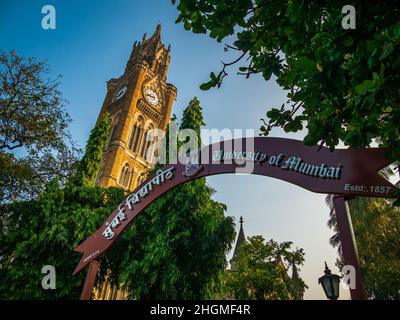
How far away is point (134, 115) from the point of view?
135 feet

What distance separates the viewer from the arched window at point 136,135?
40594 mm

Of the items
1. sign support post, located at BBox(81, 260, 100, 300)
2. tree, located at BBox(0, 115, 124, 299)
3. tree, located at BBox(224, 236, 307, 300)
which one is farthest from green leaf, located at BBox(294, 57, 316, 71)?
tree, located at BBox(224, 236, 307, 300)

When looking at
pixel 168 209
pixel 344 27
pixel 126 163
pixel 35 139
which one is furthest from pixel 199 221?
pixel 126 163

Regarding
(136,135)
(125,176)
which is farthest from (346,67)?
(136,135)

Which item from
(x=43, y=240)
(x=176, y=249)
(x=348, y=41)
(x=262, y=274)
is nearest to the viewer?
(x=348, y=41)

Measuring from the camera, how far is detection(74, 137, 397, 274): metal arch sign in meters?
5.10

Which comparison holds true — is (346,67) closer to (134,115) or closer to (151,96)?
(134,115)

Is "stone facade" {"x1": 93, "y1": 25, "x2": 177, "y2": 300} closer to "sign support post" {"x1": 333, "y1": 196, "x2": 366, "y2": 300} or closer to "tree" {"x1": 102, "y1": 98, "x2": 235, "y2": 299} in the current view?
"tree" {"x1": 102, "y1": 98, "x2": 235, "y2": 299}

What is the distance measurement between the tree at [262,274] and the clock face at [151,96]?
93.1 ft

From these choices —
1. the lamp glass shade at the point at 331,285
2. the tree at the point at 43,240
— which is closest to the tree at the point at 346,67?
the lamp glass shade at the point at 331,285

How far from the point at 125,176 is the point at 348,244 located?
35.1 m

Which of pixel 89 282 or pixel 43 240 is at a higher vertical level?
pixel 43 240

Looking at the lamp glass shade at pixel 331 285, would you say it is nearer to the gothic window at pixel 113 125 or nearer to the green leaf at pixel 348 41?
the green leaf at pixel 348 41

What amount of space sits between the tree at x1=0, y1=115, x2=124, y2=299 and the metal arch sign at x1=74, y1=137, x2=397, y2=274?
20.5ft
